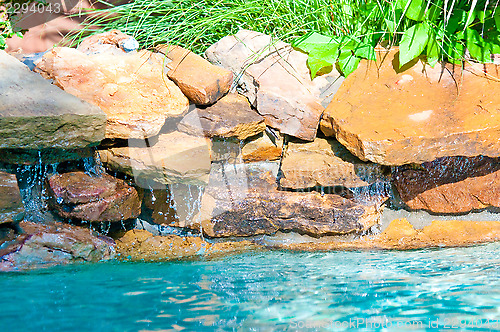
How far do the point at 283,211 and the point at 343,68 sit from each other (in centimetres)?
110

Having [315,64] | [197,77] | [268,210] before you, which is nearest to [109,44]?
[197,77]

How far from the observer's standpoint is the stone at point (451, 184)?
2873 millimetres

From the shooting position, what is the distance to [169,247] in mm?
2805

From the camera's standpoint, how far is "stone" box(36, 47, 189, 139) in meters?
2.51

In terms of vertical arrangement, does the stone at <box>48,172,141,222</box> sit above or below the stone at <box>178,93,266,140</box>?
below

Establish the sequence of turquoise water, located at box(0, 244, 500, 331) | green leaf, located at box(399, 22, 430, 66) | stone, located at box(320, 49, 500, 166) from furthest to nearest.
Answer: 1. green leaf, located at box(399, 22, 430, 66)
2. stone, located at box(320, 49, 500, 166)
3. turquoise water, located at box(0, 244, 500, 331)

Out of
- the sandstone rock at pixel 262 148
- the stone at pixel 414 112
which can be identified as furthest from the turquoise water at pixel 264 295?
the sandstone rock at pixel 262 148

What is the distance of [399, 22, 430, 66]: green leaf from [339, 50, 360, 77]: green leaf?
31cm

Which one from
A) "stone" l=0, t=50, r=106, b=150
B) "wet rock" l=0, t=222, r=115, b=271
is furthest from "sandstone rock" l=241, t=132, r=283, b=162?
"wet rock" l=0, t=222, r=115, b=271

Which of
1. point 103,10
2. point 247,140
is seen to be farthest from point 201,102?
point 103,10

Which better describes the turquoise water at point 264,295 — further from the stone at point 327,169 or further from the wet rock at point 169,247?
the stone at point 327,169

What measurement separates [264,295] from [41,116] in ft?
4.97

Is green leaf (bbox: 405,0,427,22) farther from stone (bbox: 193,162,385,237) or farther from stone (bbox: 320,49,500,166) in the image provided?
stone (bbox: 193,162,385,237)

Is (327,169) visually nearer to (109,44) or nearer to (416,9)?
(416,9)
